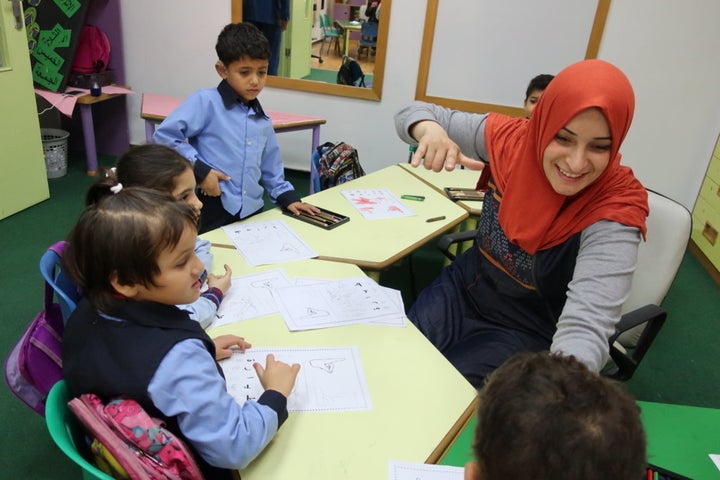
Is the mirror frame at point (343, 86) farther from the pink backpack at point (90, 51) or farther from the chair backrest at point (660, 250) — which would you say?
the chair backrest at point (660, 250)

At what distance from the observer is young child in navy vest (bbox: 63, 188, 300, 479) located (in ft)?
2.97

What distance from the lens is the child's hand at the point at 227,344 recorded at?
3.91 feet

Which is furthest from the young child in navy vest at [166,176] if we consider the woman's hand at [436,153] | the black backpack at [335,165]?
the black backpack at [335,165]

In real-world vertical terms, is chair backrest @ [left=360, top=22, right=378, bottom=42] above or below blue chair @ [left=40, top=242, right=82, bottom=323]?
above

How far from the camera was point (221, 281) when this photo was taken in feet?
4.80

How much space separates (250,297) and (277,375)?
1.35 ft

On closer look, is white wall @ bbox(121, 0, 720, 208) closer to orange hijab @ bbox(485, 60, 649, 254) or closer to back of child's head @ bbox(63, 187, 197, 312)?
orange hijab @ bbox(485, 60, 649, 254)

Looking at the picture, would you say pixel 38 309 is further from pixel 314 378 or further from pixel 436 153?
pixel 436 153

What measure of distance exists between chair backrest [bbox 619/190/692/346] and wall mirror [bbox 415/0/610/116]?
8.00 ft

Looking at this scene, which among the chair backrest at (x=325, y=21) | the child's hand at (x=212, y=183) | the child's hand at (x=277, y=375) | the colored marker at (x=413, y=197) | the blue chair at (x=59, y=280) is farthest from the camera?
the chair backrest at (x=325, y=21)

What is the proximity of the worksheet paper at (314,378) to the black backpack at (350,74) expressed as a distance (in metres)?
3.30

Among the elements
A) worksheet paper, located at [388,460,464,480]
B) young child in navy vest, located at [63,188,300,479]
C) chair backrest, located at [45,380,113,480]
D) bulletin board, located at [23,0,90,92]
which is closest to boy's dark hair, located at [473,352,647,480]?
worksheet paper, located at [388,460,464,480]

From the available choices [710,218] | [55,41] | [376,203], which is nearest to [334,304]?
[376,203]

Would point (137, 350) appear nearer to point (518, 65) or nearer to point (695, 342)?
point (695, 342)
